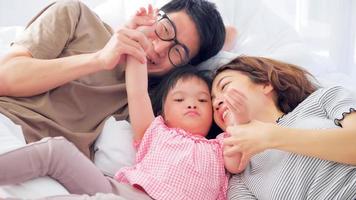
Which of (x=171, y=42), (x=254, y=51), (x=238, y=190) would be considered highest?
(x=171, y=42)

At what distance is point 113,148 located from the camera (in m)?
1.16

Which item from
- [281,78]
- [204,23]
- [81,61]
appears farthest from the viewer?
[204,23]

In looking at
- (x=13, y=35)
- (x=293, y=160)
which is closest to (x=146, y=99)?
(x=293, y=160)

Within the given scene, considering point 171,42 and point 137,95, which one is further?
point 171,42

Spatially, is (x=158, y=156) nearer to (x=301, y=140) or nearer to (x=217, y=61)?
(x=301, y=140)

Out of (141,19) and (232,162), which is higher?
(141,19)

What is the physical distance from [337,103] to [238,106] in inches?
8.5

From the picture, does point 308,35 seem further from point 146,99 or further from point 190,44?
point 146,99

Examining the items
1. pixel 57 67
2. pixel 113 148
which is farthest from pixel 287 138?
pixel 57 67

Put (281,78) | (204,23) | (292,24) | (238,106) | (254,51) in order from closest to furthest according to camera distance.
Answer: (238,106) < (281,78) < (204,23) < (254,51) < (292,24)

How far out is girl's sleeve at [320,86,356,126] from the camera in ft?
3.31

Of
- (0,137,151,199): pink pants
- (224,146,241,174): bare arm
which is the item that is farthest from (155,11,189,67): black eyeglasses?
(0,137,151,199): pink pants

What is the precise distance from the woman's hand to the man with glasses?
30 centimetres

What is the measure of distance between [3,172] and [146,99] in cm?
42
